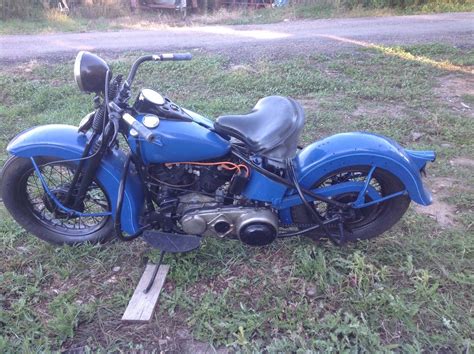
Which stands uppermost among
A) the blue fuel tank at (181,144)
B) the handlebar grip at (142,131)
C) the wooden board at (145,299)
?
the handlebar grip at (142,131)

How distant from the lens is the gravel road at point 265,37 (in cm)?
851

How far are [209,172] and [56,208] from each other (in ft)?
Result: 3.62

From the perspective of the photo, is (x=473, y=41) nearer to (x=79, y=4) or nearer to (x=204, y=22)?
(x=204, y=22)

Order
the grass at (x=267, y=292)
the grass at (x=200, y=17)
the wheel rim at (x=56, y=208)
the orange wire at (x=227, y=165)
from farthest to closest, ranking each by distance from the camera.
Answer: the grass at (x=200, y=17)
the wheel rim at (x=56, y=208)
the orange wire at (x=227, y=165)
the grass at (x=267, y=292)

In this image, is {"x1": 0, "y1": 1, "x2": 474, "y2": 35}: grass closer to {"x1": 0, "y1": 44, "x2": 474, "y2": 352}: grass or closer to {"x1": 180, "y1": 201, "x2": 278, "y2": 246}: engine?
{"x1": 0, "y1": 44, "x2": 474, "y2": 352}: grass

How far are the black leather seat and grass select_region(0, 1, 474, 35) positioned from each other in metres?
9.42

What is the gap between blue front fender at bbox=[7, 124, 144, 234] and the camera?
113 inches

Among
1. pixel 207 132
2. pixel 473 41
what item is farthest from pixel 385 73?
pixel 207 132

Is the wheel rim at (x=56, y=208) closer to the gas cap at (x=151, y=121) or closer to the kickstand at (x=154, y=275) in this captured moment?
the kickstand at (x=154, y=275)

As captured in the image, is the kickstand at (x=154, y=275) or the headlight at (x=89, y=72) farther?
the kickstand at (x=154, y=275)

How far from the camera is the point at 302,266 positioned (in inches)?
118

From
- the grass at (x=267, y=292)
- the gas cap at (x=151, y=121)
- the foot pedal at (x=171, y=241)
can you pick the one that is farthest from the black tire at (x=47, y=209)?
the gas cap at (x=151, y=121)

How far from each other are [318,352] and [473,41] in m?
7.74

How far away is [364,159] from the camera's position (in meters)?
2.83
